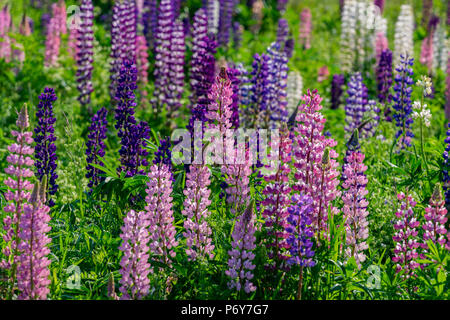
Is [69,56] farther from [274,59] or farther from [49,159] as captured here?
[49,159]

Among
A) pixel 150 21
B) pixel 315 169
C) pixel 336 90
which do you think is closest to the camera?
pixel 315 169

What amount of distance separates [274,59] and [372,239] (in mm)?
3018

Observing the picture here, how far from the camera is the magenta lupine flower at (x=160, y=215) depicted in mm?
3361

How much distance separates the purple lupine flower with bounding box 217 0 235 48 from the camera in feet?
32.3

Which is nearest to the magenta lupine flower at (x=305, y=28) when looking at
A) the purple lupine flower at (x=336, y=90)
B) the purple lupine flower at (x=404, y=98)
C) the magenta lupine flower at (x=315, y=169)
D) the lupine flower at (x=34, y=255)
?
the purple lupine flower at (x=336, y=90)

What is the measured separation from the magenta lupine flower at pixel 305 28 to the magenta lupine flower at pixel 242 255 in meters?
8.45

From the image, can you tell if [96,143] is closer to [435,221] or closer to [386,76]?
[435,221]

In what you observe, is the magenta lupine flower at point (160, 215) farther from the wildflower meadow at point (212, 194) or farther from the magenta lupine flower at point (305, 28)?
the magenta lupine flower at point (305, 28)

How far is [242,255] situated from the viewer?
3.17m

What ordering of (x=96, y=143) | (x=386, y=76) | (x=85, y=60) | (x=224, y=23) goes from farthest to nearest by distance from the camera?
(x=224, y=23) → (x=85, y=60) → (x=386, y=76) → (x=96, y=143)

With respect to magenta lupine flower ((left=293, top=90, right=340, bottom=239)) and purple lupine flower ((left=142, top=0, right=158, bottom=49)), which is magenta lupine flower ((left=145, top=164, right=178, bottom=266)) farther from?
purple lupine flower ((left=142, top=0, right=158, bottom=49))

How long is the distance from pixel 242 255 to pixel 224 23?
7.38 m

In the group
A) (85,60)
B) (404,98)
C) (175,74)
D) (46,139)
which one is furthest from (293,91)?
(46,139)

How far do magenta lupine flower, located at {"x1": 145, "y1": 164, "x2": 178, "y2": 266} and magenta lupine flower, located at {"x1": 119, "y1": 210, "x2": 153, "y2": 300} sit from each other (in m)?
0.24
